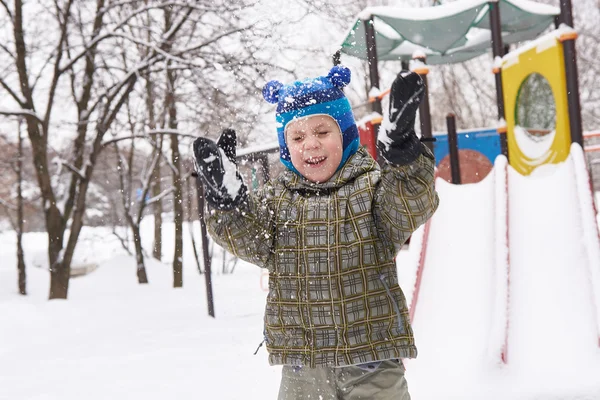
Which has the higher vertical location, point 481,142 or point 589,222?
point 481,142

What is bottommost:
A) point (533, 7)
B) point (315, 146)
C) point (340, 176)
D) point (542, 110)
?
point (340, 176)

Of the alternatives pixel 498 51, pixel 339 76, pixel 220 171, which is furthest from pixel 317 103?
Answer: pixel 498 51

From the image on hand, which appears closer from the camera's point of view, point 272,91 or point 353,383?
point 353,383

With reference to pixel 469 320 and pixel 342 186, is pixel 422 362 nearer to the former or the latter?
pixel 469 320

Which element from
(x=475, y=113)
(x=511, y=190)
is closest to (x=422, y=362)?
(x=511, y=190)

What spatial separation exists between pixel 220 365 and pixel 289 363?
249cm

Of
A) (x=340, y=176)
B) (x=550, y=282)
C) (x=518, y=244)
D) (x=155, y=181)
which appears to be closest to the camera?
(x=340, y=176)

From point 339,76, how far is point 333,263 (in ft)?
2.30

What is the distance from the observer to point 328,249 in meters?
1.77

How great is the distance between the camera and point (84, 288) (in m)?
12.7

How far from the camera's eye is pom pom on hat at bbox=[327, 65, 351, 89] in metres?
2.04

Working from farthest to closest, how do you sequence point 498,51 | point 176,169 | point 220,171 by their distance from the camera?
point 176,169 < point 498,51 < point 220,171

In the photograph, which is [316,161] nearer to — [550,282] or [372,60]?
[550,282]

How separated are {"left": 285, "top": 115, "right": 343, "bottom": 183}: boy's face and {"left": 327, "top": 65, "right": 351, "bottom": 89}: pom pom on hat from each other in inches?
6.9
